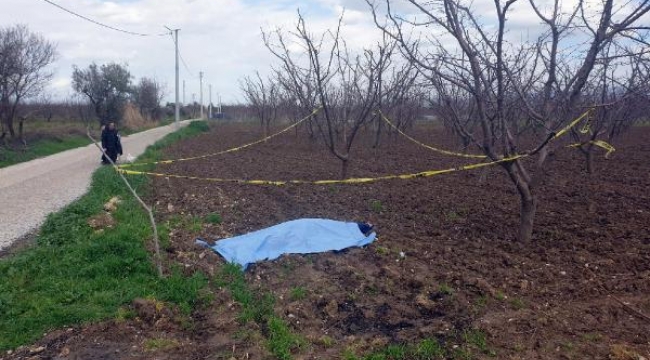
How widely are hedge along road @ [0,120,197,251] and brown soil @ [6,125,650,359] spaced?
186cm

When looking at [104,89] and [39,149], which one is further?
[104,89]

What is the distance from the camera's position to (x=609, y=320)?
429 centimetres

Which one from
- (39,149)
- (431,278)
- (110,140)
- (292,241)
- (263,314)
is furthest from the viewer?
(39,149)

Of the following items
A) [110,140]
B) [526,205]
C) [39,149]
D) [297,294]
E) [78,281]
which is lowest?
[39,149]

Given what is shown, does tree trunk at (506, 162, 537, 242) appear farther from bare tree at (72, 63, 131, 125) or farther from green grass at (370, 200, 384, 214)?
bare tree at (72, 63, 131, 125)

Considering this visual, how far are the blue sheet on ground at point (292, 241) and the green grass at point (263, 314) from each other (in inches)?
10.3

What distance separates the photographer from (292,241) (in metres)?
6.36

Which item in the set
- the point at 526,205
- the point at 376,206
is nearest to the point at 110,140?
the point at 376,206

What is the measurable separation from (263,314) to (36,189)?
8.70 metres

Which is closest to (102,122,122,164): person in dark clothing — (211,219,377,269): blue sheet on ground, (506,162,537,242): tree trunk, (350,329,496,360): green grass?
(211,219,377,269): blue sheet on ground

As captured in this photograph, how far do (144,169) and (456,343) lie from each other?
1124 cm

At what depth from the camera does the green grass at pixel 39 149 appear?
1737cm

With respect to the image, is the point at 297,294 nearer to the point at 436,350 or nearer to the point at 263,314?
the point at 263,314

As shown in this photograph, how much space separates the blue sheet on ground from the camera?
6.14m
